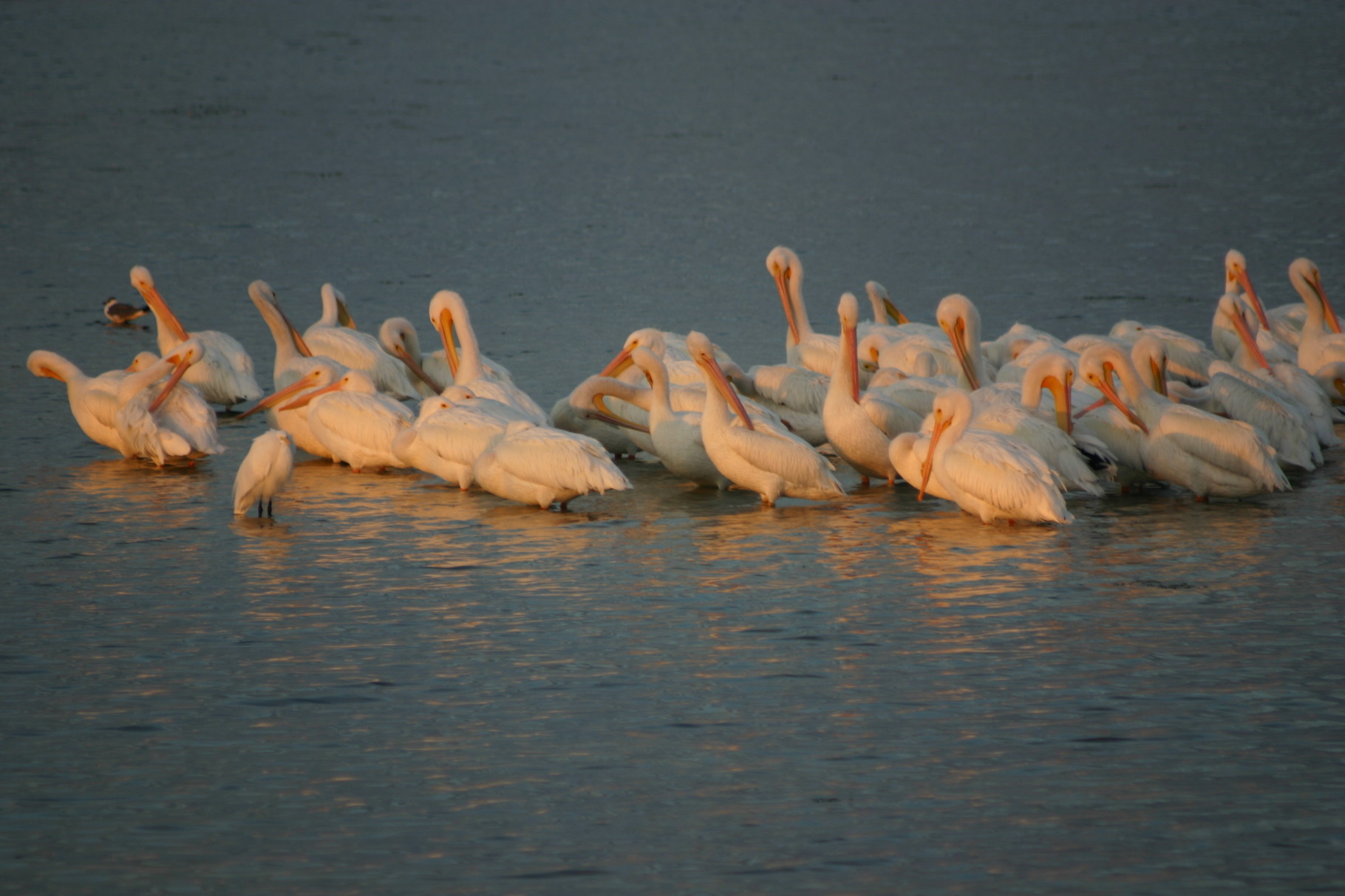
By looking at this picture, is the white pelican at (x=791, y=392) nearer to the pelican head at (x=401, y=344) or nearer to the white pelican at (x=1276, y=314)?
the pelican head at (x=401, y=344)

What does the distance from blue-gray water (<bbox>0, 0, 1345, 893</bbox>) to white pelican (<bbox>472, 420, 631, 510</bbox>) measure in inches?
6.7

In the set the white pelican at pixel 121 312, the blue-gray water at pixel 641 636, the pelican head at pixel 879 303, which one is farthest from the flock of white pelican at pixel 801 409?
the white pelican at pixel 121 312

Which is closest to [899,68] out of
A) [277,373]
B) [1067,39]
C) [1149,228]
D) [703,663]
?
[1067,39]

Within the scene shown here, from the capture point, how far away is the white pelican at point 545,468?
26.1 feet

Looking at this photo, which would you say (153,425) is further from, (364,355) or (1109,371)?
(1109,371)

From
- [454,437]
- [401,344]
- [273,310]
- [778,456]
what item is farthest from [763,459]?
[273,310]

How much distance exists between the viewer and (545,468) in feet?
26.2

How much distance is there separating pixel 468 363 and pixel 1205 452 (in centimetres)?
423

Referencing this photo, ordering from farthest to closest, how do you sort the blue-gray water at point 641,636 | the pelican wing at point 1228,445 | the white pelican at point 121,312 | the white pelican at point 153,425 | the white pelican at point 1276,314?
the white pelican at point 121,312
the white pelican at point 1276,314
the white pelican at point 153,425
the pelican wing at point 1228,445
the blue-gray water at point 641,636

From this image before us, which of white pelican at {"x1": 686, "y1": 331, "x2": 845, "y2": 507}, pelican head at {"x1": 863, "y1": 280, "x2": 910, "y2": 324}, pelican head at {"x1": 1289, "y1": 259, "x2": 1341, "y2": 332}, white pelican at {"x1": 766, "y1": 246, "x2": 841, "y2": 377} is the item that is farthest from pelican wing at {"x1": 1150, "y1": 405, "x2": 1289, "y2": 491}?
pelican head at {"x1": 863, "y1": 280, "x2": 910, "y2": 324}

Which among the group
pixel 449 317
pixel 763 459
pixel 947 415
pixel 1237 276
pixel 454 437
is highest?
pixel 1237 276

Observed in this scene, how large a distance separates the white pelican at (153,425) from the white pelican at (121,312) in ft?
13.4

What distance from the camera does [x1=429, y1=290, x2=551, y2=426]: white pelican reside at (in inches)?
366

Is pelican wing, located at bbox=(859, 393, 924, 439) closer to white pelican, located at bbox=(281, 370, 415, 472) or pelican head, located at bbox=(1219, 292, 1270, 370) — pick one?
white pelican, located at bbox=(281, 370, 415, 472)
